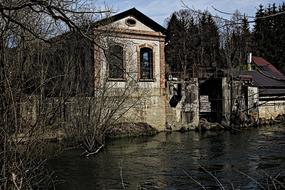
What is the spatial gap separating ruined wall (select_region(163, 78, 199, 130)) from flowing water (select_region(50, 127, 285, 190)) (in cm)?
410

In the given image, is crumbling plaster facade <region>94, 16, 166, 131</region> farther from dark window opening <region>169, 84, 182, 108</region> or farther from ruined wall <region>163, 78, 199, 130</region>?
dark window opening <region>169, 84, 182, 108</region>

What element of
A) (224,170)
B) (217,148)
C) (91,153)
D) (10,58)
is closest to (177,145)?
(217,148)

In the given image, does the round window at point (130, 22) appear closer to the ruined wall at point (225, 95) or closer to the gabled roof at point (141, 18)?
the gabled roof at point (141, 18)

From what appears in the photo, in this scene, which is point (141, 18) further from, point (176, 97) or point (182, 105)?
point (182, 105)

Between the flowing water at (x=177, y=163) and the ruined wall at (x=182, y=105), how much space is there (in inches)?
162

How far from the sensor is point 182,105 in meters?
30.1

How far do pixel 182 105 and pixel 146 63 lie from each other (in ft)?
12.1

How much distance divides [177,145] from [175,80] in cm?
890

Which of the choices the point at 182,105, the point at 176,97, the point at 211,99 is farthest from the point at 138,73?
the point at 211,99

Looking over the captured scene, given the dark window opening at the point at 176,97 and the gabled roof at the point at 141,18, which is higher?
the gabled roof at the point at 141,18

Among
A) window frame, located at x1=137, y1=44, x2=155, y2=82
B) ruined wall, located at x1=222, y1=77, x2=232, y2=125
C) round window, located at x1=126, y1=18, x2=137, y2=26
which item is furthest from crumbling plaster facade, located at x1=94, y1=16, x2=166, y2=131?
ruined wall, located at x1=222, y1=77, x2=232, y2=125

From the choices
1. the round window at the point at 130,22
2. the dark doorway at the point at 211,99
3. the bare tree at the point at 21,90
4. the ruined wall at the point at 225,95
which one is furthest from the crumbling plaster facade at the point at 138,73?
the bare tree at the point at 21,90

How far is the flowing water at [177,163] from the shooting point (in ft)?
44.2

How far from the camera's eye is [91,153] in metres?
19.5
